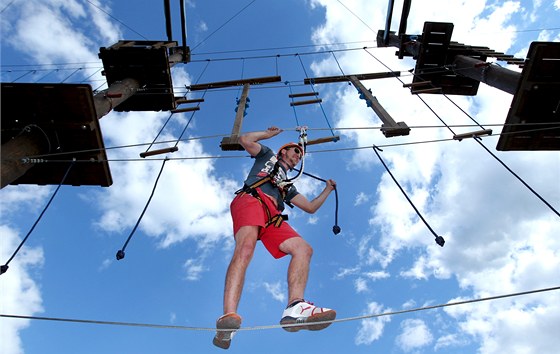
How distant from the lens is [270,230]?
150 inches

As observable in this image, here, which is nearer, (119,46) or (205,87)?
(119,46)

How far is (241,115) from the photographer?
6.20 meters

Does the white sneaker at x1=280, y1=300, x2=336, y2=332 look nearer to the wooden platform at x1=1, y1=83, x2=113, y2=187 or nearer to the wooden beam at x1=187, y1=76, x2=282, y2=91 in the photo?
the wooden platform at x1=1, y1=83, x2=113, y2=187

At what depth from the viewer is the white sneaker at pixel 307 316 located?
2838 millimetres

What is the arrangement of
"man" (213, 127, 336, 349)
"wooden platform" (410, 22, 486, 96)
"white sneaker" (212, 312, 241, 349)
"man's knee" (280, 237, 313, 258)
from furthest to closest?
"wooden platform" (410, 22, 486, 96), "man's knee" (280, 237, 313, 258), "man" (213, 127, 336, 349), "white sneaker" (212, 312, 241, 349)

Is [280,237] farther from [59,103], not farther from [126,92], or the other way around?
[126,92]

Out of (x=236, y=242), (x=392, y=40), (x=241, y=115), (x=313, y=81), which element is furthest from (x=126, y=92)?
(x=392, y=40)

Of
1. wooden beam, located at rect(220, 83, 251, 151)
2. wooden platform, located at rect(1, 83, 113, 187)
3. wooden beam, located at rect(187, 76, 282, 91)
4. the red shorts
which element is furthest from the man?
wooden beam, located at rect(187, 76, 282, 91)

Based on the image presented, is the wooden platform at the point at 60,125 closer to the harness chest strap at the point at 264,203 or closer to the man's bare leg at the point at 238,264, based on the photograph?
the harness chest strap at the point at 264,203

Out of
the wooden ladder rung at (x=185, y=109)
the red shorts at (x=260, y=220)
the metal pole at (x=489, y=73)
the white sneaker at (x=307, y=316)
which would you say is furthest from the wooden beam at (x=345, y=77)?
the white sneaker at (x=307, y=316)

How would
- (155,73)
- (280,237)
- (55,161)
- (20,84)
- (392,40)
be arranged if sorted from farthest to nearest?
1. (392,40)
2. (155,73)
3. (55,161)
4. (20,84)
5. (280,237)

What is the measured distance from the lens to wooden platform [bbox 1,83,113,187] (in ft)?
14.5

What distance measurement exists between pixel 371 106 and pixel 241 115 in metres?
2.15

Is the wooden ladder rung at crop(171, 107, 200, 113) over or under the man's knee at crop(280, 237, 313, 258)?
under
